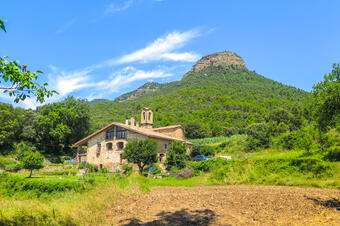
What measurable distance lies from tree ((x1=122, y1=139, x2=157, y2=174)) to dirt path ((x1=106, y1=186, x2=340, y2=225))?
44.1ft

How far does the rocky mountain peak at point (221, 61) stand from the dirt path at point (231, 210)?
367ft

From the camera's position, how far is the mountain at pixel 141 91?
4274 inches

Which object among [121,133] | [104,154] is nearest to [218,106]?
[121,133]

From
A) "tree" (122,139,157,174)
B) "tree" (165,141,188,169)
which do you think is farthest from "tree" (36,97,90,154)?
"tree" (165,141,188,169)

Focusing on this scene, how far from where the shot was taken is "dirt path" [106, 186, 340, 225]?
5008 millimetres

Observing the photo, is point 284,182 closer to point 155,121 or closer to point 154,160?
point 154,160

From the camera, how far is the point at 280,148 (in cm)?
2506

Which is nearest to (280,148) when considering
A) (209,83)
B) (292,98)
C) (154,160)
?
(154,160)

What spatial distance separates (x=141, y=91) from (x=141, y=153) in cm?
9849

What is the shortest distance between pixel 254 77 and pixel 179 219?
307ft

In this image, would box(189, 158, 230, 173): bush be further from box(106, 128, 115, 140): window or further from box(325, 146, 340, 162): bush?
box(106, 128, 115, 140): window

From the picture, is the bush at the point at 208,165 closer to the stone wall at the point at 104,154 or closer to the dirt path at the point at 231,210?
the dirt path at the point at 231,210

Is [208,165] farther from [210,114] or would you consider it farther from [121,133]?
[210,114]

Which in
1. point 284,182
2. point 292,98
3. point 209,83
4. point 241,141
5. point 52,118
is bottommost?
point 284,182
